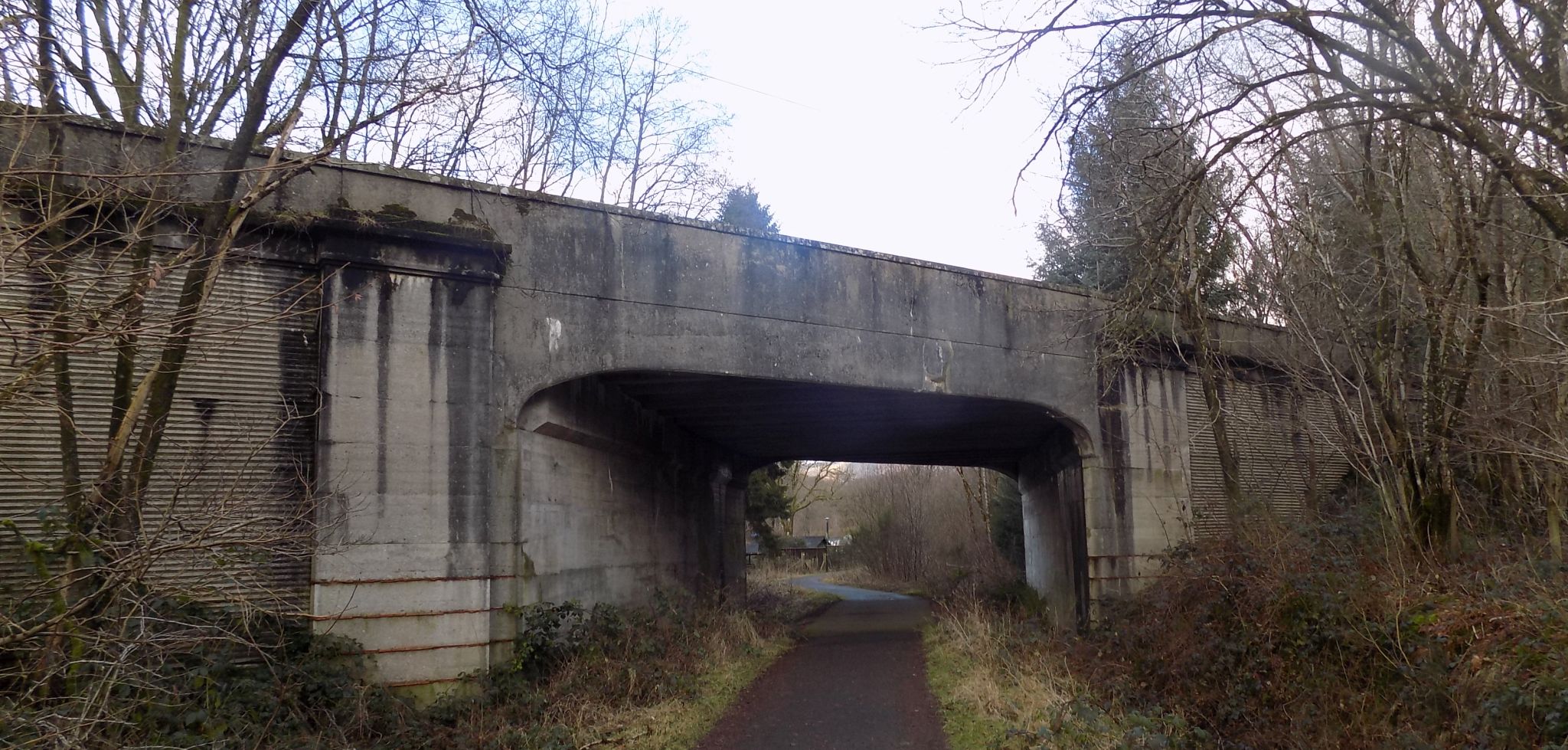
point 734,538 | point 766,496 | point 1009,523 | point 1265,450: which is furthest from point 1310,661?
point 766,496

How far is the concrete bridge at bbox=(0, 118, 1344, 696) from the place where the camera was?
26.7ft

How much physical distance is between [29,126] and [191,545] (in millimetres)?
1912

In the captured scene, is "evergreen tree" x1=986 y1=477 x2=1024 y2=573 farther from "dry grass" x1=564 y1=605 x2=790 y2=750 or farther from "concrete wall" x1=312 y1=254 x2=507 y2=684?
"concrete wall" x1=312 y1=254 x2=507 y2=684

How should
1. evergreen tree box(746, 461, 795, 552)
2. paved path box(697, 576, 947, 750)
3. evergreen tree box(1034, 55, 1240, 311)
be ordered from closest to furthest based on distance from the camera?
evergreen tree box(1034, 55, 1240, 311), paved path box(697, 576, 947, 750), evergreen tree box(746, 461, 795, 552)

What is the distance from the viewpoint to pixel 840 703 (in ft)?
34.1

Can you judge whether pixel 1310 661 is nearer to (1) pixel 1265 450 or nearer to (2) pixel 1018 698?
(2) pixel 1018 698

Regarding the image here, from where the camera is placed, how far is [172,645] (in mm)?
5102

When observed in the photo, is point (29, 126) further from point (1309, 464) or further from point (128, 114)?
point (1309, 464)

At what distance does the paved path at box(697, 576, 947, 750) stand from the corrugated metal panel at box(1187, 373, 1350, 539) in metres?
4.50

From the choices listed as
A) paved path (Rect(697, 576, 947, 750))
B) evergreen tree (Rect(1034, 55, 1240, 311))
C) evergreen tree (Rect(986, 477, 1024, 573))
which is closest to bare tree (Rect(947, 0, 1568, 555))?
evergreen tree (Rect(1034, 55, 1240, 311))

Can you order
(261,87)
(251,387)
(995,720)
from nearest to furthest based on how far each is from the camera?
(261,87), (251,387), (995,720)

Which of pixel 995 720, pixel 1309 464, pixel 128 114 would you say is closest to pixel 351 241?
pixel 128 114

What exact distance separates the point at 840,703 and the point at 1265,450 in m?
7.23

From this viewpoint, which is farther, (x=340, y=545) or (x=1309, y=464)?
(x=1309, y=464)
